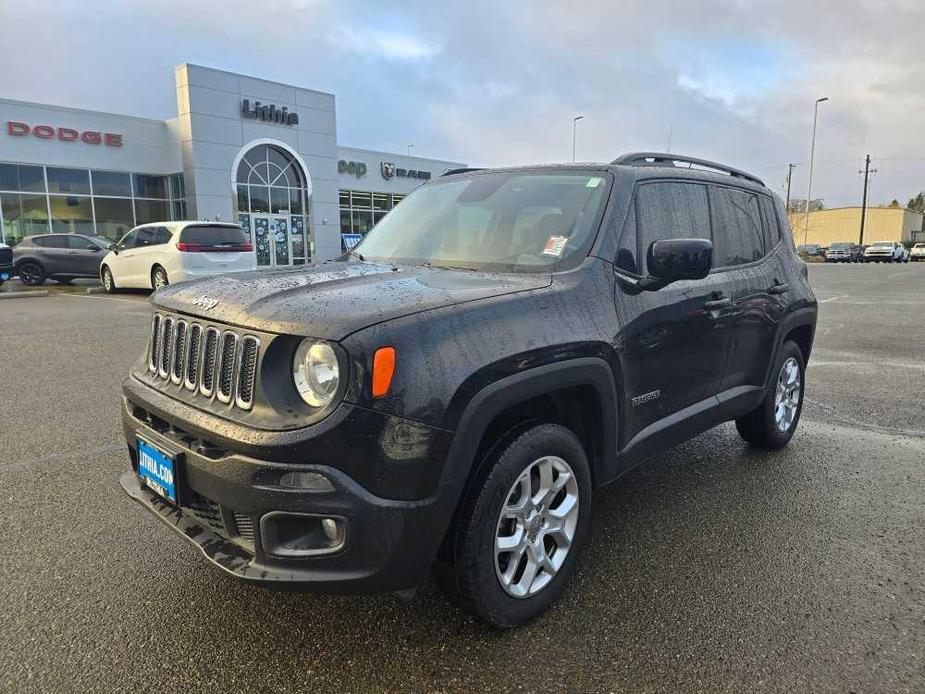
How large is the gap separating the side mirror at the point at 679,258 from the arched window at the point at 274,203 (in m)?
25.2

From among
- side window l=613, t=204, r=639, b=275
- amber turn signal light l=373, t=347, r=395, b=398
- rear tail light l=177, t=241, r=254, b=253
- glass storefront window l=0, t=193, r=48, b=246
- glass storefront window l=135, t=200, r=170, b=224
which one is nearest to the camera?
amber turn signal light l=373, t=347, r=395, b=398

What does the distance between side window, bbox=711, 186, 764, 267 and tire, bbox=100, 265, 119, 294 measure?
51.3 ft

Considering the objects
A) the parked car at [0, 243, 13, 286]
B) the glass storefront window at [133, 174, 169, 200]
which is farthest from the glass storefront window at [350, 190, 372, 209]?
the parked car at [0, 243, 13, 286]

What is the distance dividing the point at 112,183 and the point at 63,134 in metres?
2.18

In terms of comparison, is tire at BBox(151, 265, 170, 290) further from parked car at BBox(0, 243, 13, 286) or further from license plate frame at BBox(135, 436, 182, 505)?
license plate frame at BBox(135, 436, 182, 505)

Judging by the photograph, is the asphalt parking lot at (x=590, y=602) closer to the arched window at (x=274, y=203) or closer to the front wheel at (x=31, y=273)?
the front wheel at (x=31, y=273)

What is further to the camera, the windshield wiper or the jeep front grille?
the windshield wiper

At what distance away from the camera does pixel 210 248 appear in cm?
1383

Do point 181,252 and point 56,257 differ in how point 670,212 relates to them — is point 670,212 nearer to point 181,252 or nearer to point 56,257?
point 181,252

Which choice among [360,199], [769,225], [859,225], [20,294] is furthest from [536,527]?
[859,225]

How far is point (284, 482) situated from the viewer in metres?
2.06

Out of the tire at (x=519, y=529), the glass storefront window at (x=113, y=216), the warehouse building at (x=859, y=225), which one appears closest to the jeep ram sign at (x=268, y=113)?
the glass storefront window at (x=113, y=216)

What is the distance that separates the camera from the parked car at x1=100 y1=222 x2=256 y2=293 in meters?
13.6

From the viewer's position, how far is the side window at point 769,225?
171 inches
